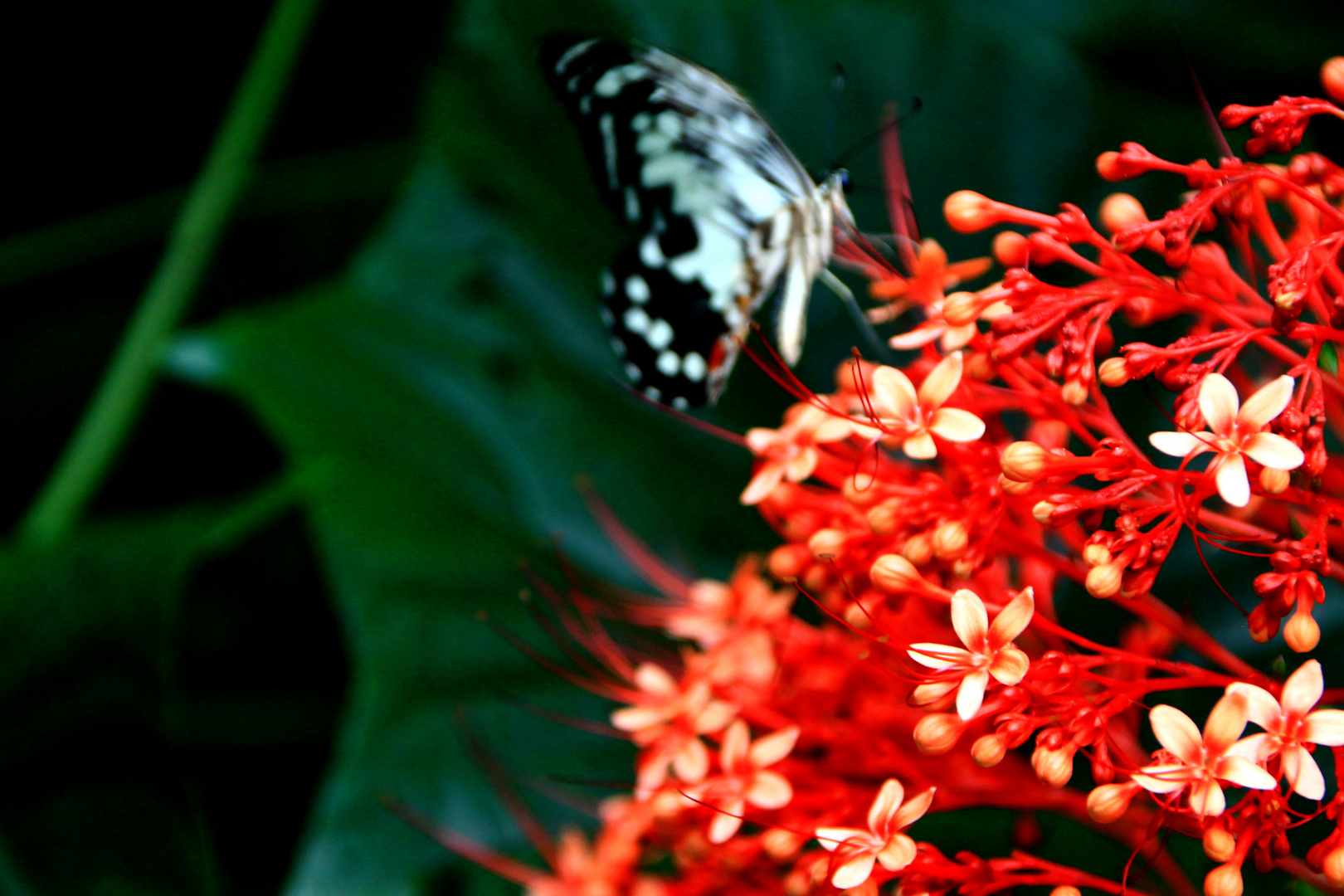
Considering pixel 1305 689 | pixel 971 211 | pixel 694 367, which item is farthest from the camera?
pixel 694 367

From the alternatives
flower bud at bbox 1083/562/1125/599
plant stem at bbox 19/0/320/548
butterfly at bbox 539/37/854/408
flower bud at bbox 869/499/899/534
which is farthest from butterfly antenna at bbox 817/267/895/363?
plant stem at bbox 19/0/320/548

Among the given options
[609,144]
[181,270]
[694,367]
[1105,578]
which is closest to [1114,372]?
[1105,578]

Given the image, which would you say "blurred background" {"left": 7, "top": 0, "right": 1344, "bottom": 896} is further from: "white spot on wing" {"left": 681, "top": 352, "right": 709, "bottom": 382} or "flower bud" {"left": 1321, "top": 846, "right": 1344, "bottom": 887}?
"flower bud" {"left": 1321, "top": 846, "right": 1344, "bottom": 887}

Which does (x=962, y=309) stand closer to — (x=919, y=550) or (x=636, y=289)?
(x=919, y=550)

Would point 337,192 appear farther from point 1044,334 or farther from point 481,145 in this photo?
point 1044,334

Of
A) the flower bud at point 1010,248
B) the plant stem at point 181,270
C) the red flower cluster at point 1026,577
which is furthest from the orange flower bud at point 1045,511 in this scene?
the plant stem at point 181,270

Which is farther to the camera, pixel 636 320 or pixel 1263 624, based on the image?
pixel 636 320

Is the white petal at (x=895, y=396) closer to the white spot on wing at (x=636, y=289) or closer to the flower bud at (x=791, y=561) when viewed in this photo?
the flower bud at (x=791, y=561)
